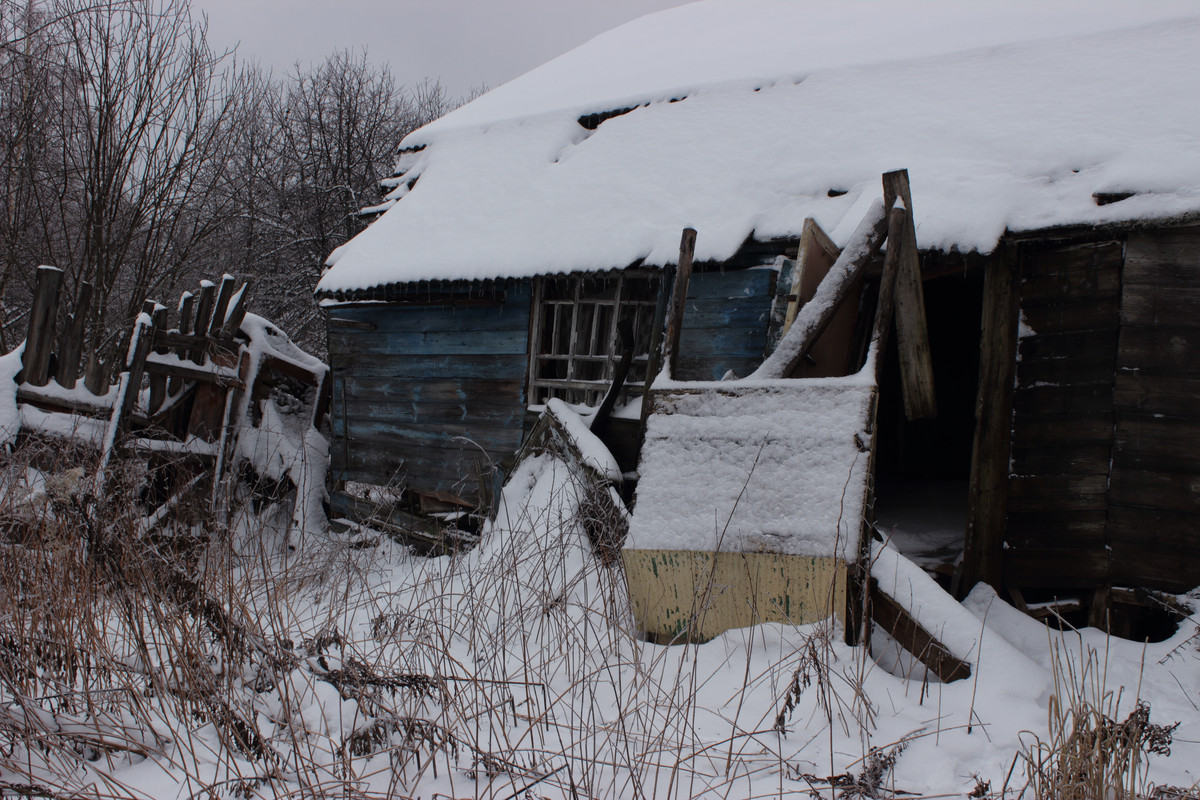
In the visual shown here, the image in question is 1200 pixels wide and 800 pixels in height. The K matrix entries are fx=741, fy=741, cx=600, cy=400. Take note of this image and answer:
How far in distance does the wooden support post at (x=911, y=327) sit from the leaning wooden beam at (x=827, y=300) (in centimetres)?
13

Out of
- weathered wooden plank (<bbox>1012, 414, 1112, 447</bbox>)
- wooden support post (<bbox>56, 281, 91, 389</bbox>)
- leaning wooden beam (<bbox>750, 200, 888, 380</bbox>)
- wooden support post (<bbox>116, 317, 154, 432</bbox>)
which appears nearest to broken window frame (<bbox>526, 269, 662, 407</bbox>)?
leaning wooden beam (<bbox>750, 200, 888, 380</bbox>)

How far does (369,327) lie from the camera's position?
24.8 ft

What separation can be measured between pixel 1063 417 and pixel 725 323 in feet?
7.34

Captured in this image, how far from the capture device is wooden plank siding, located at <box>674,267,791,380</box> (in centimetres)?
538

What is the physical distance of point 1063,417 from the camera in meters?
4.46

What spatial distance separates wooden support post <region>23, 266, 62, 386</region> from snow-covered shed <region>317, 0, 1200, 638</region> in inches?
92.5

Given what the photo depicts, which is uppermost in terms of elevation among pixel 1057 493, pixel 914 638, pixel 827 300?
pixel 827 300

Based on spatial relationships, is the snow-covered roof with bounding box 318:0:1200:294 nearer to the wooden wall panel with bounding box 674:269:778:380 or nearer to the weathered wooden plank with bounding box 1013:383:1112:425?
the wooden wall panel with bounding box 674:269:778:380

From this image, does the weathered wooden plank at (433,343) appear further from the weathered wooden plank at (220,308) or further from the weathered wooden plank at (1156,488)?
the weathered wooden plank at (1156,488)

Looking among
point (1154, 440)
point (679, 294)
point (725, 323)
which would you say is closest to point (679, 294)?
point (679, 294)

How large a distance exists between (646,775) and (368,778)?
90 centimetres

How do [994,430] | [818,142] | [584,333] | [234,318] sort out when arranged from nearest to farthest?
[994,430], [818,142], [584,333], [234,318]

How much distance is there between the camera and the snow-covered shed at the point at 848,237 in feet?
14.0

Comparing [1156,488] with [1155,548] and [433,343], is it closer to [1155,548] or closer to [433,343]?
[1155,548]
